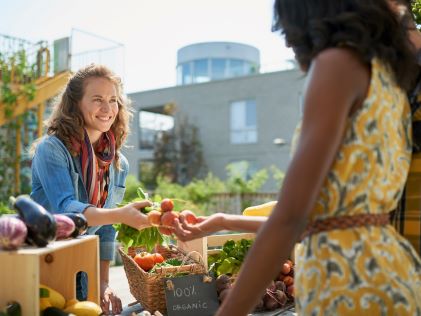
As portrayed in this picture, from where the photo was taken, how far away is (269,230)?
1156 mm

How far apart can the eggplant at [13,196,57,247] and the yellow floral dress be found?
→ 877mm

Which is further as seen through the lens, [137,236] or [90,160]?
[90,160]

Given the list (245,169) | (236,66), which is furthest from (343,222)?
(236,66)

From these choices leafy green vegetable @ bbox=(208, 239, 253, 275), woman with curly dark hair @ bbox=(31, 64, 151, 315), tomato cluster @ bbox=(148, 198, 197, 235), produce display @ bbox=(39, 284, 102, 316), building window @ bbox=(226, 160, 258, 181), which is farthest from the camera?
building window @ bbox=(226, 160, 258, 181)

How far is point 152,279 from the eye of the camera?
8.11 feet

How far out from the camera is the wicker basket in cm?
246

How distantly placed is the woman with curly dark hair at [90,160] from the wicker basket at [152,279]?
0.14 meters

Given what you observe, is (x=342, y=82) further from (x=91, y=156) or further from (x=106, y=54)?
(x=106, y=54)

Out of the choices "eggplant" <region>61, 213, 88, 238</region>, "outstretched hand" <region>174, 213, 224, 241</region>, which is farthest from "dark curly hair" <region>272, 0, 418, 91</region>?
"eggplant" <region>61, 213, 88, 238</region>

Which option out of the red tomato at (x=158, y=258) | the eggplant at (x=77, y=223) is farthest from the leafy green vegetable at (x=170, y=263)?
the eggplant at (x=77, y=223)

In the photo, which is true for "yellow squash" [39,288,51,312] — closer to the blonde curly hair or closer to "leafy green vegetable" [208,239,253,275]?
the blonde curly hair

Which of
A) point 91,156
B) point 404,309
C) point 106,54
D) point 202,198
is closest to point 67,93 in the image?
point 91,156

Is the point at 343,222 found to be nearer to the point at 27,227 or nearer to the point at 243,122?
the point at 27,227

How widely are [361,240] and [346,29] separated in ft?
1.67
